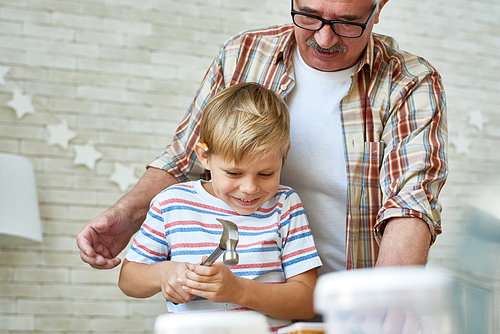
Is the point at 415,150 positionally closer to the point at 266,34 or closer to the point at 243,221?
the point at 243,221

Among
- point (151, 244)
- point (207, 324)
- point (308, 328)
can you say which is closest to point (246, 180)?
point (151, 244)

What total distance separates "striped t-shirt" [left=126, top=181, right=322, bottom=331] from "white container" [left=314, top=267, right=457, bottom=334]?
81cm

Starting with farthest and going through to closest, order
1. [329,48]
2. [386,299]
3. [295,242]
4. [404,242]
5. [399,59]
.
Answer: [399,59] < [329,48] < [295,242] < [404,242] < [386,299]

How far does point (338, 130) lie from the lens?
138 centimetres

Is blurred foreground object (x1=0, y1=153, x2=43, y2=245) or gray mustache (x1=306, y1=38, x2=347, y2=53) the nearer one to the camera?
gray mustache (x1=306, y1=38, x2=347, y2=53)

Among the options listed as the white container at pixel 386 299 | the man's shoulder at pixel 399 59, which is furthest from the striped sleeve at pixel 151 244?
the white container at pixel 386 299

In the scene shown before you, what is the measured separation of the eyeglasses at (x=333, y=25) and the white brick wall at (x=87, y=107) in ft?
5.56

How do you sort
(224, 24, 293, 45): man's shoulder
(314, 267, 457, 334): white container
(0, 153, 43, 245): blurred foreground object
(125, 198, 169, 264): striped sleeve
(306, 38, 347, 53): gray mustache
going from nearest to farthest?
A: (314, 267, 457, 334): white container < (125, 198, 169, 264): striped sleeve < (306, 38, 347, 53): gray mustache < (224, 24, 293, 45): man's shoulder < (0, 153, 43, 245): blurred foreground object

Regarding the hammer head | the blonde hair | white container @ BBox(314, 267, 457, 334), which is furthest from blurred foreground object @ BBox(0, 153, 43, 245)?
white container @ BBox(314, 267, 457, 334)

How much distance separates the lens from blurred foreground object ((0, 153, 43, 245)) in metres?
2.22

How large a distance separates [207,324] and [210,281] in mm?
568

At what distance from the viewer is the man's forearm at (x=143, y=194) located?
1.39 m

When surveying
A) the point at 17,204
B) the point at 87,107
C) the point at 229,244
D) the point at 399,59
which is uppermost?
the point at 399,59

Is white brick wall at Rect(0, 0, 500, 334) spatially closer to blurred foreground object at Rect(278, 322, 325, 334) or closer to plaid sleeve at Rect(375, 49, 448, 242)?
plaid sleeve at Rect(375, 49, 448, 242)
